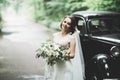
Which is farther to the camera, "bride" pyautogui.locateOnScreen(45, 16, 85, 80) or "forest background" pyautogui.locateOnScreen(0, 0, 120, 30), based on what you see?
"forest background" pyautogui.locateOnScreen(0, 0, 120, 30)

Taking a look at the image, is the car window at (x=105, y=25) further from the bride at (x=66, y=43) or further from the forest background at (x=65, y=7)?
the forest background at (x=65, y=7)

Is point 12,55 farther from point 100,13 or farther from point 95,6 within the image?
point 100,13

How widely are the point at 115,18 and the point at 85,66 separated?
181cm

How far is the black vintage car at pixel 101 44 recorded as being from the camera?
8.54 meters

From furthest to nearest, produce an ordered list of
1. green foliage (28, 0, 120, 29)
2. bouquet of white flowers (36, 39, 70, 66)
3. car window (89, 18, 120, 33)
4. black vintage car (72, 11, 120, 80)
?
green foliage (28, 0, 120, 29)
car window (89, 18, 120, 33)
black vintage car (72, 11, 120, 80)
bouquet of white flowers (36, 39, 70, 66)

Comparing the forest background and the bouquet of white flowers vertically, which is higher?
the bouquet of white flowers

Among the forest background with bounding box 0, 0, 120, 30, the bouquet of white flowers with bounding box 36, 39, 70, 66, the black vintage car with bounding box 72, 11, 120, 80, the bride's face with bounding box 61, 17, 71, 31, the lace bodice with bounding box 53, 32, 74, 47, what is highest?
the bride's face with bounding box 61, 17, 71, 31

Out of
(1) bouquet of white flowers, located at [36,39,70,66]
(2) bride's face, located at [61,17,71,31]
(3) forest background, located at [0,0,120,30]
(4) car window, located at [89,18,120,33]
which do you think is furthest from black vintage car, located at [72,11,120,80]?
(3) forest background, located at [0,0,120,30]

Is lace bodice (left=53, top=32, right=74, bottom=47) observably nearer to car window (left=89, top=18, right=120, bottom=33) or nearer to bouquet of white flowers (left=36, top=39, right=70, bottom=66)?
bouquet of white flowers (left=36, top=39, right=70, bottom=66)

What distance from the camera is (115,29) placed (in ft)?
32.0

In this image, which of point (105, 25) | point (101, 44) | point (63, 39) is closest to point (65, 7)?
point (105, 25)

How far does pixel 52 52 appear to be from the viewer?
624cm

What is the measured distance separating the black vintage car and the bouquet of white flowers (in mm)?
2372

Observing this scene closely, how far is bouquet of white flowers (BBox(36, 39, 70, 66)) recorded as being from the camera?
6.15 m
